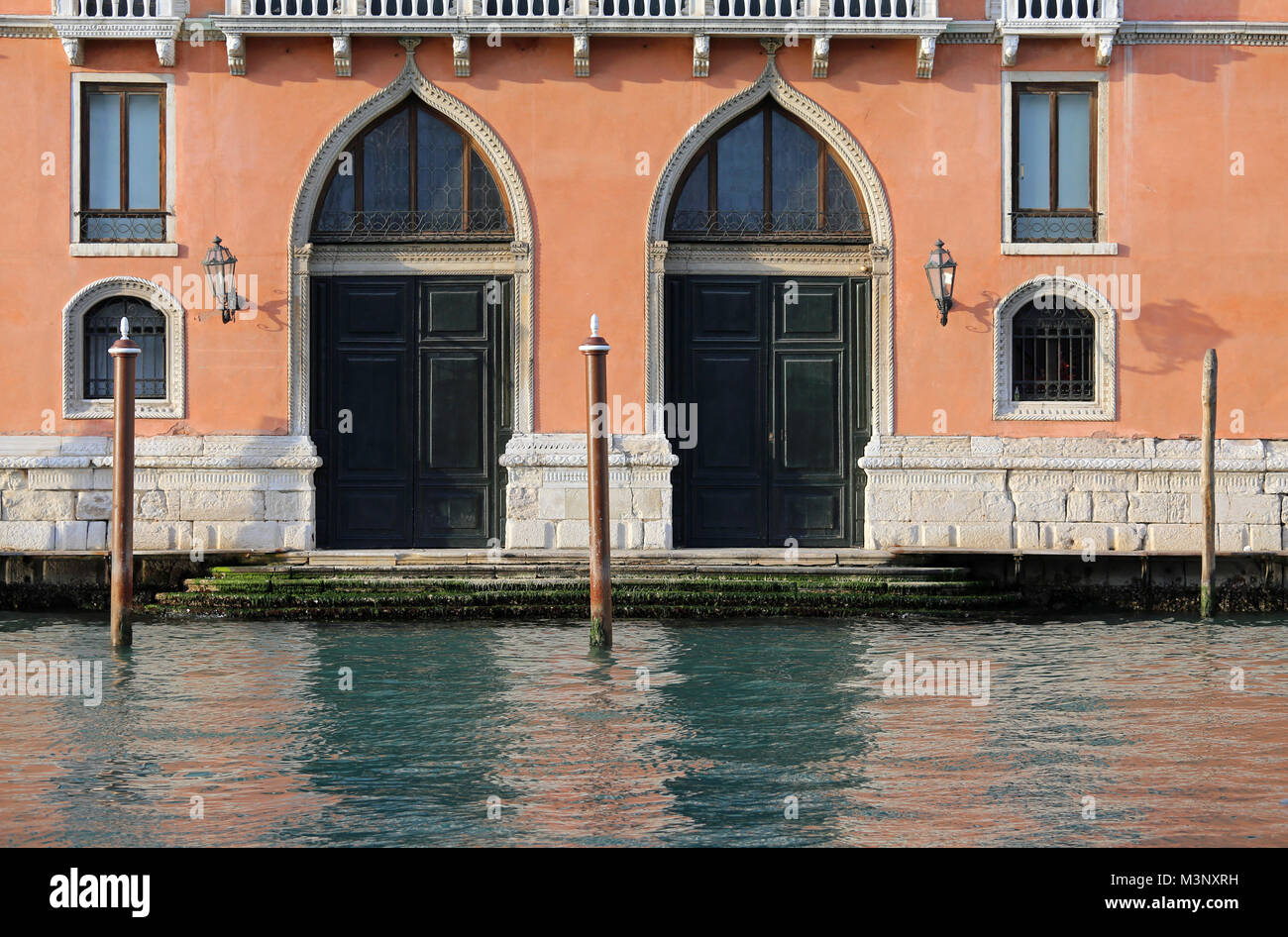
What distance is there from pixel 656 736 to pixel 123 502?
4463 mm

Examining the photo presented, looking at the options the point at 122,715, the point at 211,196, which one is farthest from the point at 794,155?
the point at 122,715

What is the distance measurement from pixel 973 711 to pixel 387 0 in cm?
795

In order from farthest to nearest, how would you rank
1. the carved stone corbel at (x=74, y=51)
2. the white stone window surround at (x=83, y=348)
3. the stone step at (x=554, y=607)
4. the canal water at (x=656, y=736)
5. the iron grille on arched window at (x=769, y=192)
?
the iron grille on arched window at (x=769, y=192) → the white stone window surround at (x=83, y=348) → the carved stone corbel at (x=74, y=51) → the stone step at (x=554, y=607) → the canal water at (x=656, y=736)

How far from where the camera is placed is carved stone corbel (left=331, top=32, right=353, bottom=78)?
13.6m

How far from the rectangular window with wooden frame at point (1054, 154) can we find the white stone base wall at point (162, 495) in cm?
630

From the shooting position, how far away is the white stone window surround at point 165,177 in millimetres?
13773

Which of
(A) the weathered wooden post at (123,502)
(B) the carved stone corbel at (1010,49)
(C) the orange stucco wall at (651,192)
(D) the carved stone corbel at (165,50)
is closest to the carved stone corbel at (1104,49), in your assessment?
(C) the orange stucco wall at (651,192)

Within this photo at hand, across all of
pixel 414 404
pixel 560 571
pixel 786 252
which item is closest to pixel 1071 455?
pixel 786 252

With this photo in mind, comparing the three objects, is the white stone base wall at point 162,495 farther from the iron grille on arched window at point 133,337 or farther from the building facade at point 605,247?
the iron grille on arched window at point 133,337

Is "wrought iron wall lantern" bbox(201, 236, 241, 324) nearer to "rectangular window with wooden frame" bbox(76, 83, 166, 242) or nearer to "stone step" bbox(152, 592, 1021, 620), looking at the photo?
"rectangular window with wooden frame" bbox(76, 83, 166, 242)

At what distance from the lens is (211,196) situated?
13.9 metres

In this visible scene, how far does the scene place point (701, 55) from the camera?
44.9ft

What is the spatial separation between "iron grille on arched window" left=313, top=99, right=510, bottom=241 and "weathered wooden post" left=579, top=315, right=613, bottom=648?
358 centimetres

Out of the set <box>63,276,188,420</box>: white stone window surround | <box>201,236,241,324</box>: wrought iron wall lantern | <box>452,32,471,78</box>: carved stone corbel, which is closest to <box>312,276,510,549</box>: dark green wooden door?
<box>201,236,241,324</box>: wrought iron wall lantern
